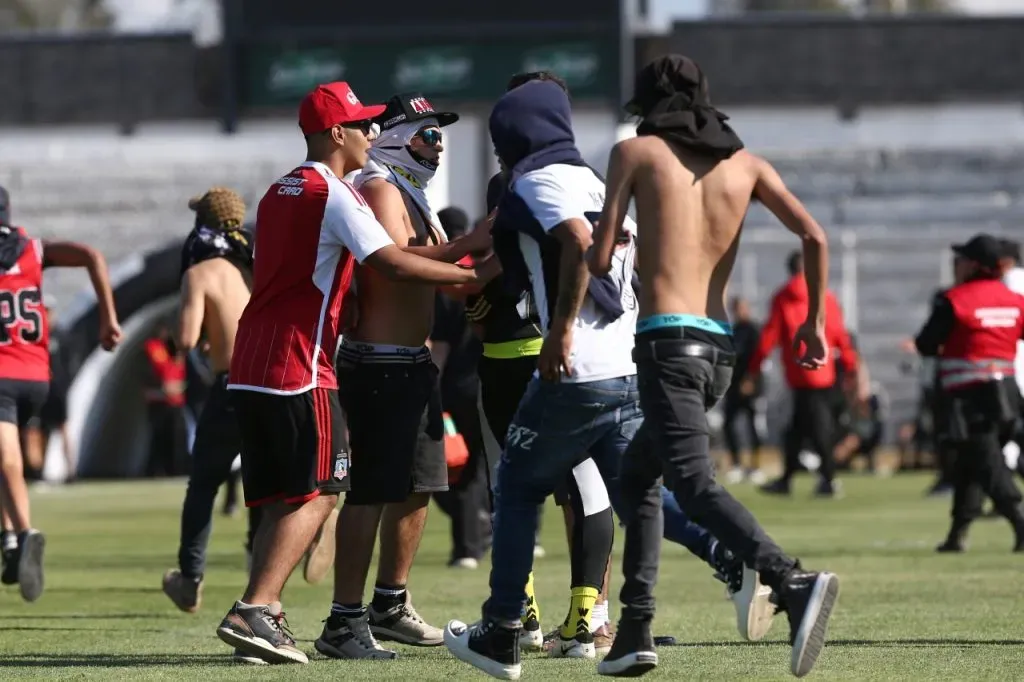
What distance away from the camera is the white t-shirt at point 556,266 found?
6973 mm

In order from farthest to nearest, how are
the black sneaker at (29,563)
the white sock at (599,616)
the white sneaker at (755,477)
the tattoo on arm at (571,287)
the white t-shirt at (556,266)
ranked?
1. the white sneaker at (755,477)
2. the black sneaker at (29,563)
3. the white sock at (599,616)
4. the white t-shirt at (556,266)
5. the tattoo on arm at (571,287)

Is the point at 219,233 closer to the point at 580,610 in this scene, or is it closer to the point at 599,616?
the point at 599,616

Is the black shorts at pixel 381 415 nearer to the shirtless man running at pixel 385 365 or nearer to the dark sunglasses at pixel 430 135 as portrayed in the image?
the shirtless man running at pixel 385 365

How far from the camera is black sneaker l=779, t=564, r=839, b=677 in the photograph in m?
6.45

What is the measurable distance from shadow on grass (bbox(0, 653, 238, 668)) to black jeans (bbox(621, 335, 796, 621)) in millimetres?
1896

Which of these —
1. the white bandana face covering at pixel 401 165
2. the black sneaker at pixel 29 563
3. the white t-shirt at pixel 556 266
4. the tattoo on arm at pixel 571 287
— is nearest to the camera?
the tattoo on arm at pixel 571 287

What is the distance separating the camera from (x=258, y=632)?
25.0 feet

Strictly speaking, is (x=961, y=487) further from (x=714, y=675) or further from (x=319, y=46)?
(x=319, y=46)

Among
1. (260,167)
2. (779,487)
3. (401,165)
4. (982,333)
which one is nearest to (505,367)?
(401,165)

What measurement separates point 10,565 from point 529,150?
423cm

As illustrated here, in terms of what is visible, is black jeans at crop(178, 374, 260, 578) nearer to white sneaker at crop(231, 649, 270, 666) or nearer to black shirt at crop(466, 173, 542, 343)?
black shirt at crop(466, 173, 542, 343)

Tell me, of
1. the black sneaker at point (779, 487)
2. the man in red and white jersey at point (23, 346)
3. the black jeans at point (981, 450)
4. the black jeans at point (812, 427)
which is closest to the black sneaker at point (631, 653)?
the man in red and white jersey at point (23, 346)

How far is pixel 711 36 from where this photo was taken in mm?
35219

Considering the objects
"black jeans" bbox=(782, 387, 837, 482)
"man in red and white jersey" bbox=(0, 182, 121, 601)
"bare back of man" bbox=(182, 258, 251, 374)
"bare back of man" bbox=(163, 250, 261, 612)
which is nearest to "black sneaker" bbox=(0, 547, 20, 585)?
"man in red and white jersey" bbox=(0, 182, 121, 601)
